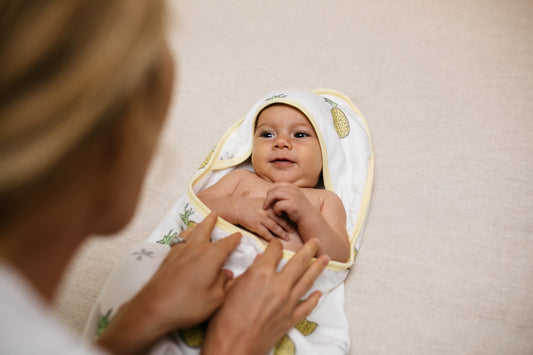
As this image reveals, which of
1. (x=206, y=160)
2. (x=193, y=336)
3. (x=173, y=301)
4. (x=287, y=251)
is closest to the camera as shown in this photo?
(x=173, y=301)

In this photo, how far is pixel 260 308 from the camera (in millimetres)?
836

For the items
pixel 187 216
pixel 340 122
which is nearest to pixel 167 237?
pixel 187 216

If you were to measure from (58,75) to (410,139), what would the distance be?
50.9 inches

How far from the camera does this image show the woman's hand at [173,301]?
2.49 ft

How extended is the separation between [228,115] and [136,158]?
1072 millimetres

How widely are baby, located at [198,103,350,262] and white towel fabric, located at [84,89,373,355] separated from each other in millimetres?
40

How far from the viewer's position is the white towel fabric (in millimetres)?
959

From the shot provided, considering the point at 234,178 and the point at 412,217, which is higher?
the point at 234,178

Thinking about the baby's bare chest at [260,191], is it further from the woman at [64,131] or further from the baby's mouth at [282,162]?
the woman at [64,131]

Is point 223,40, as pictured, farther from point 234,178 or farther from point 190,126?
point 234,178

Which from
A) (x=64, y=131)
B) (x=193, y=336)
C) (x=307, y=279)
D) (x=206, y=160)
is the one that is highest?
(x=64, y=131)

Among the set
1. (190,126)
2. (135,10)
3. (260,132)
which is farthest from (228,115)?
(135,10)

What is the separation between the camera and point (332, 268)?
1.10m

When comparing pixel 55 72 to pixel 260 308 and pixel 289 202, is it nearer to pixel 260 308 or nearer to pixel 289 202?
pixel 260 308
